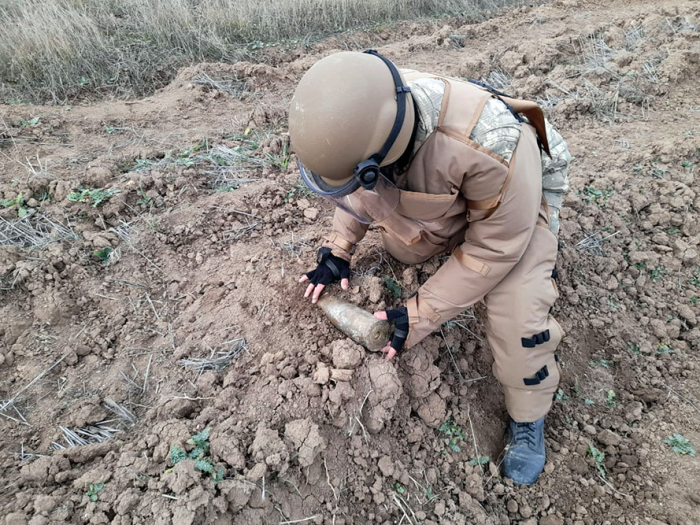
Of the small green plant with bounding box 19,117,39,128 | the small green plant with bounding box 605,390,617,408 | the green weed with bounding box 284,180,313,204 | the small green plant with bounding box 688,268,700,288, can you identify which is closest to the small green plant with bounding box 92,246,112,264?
the green weed with bounding box 284,180,313,204

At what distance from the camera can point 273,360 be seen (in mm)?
2082

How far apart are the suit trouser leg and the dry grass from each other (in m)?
4.49

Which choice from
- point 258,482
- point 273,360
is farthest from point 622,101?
point 258,482

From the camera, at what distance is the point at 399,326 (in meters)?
2.07

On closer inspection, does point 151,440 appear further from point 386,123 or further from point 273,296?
point 386,123

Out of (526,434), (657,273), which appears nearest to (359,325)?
(526,434)

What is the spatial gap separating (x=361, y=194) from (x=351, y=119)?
35cm

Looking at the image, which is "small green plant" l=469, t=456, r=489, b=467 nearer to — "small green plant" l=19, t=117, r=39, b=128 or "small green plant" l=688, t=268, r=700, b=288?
"small green plant" l=688, t=268, r=700, b=288

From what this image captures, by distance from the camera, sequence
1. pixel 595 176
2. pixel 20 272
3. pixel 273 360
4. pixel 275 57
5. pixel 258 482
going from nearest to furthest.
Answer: pixel 258 482
pixel 273 360
pixel 20 272
pixel 595 176
pixel 275 57

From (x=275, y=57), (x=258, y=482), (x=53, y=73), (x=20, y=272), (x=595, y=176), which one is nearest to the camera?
(x=258, y=482)

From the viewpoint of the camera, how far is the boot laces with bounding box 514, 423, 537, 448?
7.02 ft

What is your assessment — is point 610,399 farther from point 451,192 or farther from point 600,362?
point 451,192

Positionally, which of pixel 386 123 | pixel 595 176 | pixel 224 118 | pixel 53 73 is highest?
pixel 386 123

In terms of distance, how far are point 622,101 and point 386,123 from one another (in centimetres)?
390
